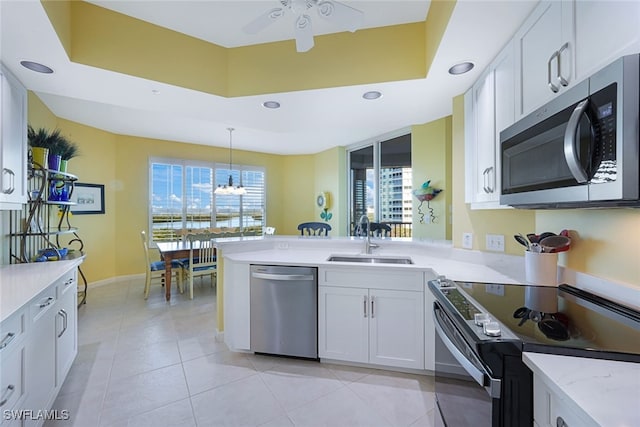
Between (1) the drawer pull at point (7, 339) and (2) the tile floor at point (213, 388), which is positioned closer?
(1) the drawer pull at point (7, 339)

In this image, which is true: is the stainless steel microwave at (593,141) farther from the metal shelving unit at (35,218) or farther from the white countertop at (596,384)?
the metal shelving unit at (35,218)

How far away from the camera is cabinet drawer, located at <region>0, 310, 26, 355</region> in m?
1.19

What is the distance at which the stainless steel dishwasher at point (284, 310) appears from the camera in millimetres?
2355

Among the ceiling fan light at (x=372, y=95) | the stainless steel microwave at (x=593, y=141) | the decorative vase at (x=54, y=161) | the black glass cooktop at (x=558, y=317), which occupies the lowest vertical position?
the black glass cooktop at (x=558, y=317)

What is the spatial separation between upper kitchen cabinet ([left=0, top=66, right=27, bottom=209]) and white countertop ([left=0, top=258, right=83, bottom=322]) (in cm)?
47

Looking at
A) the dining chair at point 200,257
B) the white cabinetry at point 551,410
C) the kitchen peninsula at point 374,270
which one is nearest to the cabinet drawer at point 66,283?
the kitchen peninsula at point 374,270

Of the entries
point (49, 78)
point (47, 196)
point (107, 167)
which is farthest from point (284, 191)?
point (49, 78)

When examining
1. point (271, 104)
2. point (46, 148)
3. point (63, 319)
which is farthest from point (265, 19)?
point (46, 148)

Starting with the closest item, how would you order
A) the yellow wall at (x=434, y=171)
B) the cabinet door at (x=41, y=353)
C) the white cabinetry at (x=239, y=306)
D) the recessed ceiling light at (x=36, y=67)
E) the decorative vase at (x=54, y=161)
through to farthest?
the cabinet door at (x=41, y=353) → the recessed ceiling light at (x=36, y=67) → the white cabinetry at (x=239, y=306) → the decorative vase at (x=54, y=161) → the yellow wall at (x=434, y=171)

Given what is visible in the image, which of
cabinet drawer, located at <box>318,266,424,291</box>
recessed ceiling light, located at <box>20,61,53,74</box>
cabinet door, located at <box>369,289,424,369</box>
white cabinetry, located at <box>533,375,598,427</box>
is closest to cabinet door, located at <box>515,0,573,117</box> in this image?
white cabinetry, located at <box>533,375,598,427</box>

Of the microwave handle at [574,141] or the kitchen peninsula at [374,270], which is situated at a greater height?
the microwave handle at [574,141]

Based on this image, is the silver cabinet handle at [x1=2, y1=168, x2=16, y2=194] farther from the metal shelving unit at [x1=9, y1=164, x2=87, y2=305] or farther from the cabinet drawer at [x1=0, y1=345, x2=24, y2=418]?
the cabinet drawer at [x1=0, y1=345, x2=24, y2=418]

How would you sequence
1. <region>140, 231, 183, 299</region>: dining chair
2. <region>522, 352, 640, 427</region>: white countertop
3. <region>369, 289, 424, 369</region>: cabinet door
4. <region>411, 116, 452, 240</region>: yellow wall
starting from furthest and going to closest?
<region>140, 231, 183, 299</region>: dining chair, <region>411, 116, 452, 240</region>: yellow wall, <region>369, 289, 424, 369</region>: cabinet door, <region>522, 352, 640, 427</region>: white countertop

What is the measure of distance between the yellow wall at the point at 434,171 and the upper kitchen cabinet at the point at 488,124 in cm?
162
